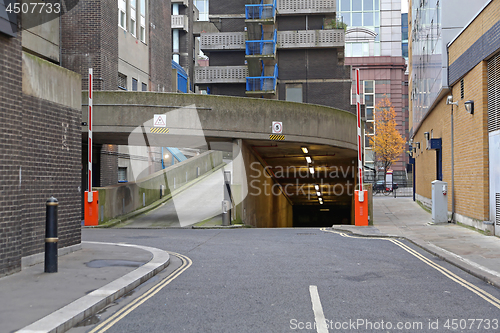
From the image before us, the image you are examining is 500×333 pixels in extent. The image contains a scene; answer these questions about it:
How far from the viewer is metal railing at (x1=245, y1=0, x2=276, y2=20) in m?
40.6

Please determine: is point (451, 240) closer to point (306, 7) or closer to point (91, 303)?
point (91, 303)

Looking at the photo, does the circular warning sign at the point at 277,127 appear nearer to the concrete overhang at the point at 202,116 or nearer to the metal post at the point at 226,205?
the concrete overhang at the point at 202,116

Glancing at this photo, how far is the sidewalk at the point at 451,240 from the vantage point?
947 cm

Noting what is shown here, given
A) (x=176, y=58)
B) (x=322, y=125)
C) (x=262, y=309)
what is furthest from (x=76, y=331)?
(x=176, y=58)

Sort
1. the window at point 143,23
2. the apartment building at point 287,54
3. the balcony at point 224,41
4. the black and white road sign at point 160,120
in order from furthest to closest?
the balcony at point 224,41 < the apartment building at point 287,54 < the window at point 143,23 < the black and white road sign at point 160,120

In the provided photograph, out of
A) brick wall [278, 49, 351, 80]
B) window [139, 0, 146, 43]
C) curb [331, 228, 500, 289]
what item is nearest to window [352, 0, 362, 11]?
brick wall [278, 49, 351, 80]

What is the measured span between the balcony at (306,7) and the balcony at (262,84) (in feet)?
18.4

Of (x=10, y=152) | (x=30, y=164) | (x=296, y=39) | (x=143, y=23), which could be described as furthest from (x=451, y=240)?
(x=296, y=39)

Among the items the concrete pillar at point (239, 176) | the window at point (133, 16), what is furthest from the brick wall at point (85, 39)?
the concrete pillar at point (239, 176)

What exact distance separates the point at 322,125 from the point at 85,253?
549 inches

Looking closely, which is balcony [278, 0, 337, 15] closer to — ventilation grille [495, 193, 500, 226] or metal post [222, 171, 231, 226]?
metal post [222, 171, 231, 226]

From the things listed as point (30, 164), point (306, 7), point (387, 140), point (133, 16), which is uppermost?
point (306, 7)

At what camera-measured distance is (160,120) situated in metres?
19.5

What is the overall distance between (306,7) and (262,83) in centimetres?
770
